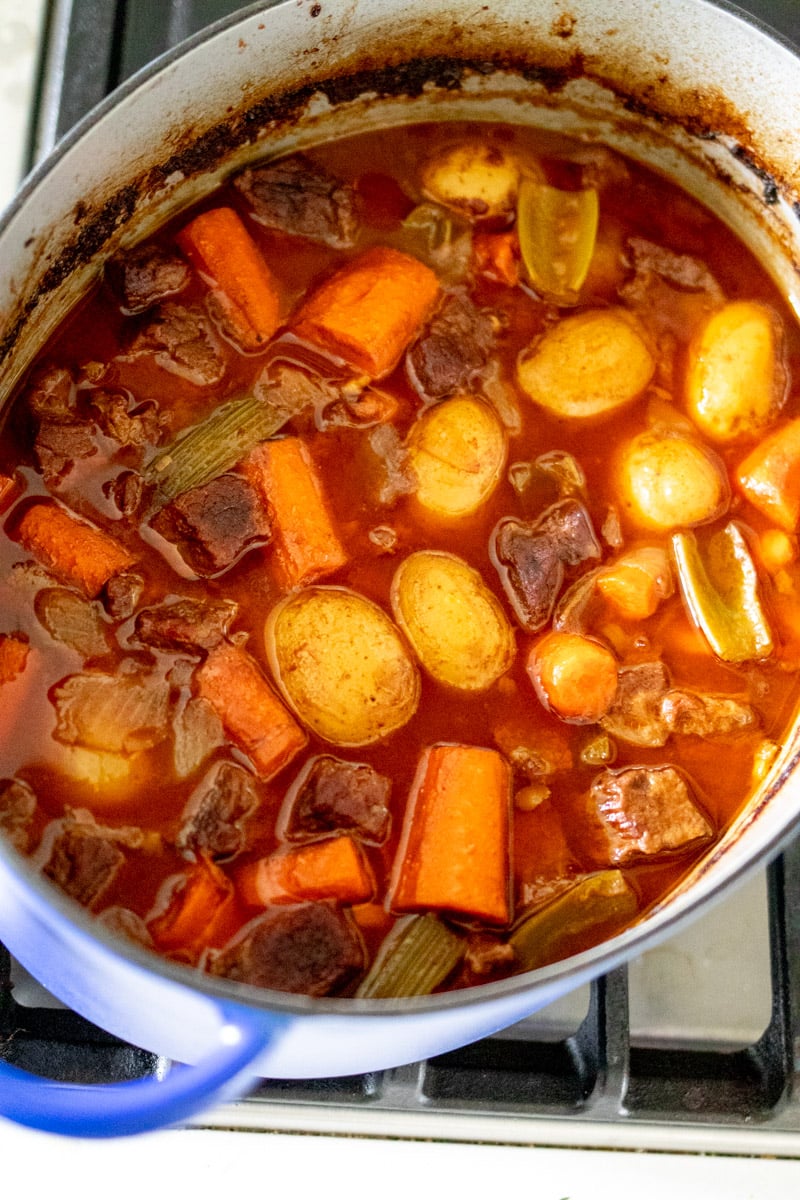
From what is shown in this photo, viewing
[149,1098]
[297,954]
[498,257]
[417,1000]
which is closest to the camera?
[149,1098]

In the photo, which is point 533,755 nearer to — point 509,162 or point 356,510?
point 356,510

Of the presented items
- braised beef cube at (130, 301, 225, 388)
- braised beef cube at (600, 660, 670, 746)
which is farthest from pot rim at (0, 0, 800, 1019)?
braised beef cube at (130, 301, 225, 388)

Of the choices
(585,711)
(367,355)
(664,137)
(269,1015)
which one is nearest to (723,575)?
(585,711)

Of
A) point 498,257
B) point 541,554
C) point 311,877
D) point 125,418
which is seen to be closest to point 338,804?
point 311,877

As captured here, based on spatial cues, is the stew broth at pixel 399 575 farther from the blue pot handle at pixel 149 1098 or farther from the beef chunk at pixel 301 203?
the blue pot handle at pixel 149 1098

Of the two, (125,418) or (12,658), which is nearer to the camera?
(12,658)

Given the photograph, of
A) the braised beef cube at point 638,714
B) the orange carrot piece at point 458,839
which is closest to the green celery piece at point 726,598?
the braised beef cube at point 638,714

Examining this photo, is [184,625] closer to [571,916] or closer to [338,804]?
[338,804]
